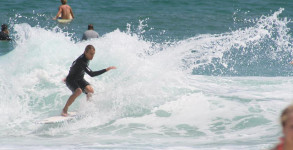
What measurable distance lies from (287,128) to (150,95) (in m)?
6.77

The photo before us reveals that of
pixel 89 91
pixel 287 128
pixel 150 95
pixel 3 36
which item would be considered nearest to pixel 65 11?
pixel 3 36

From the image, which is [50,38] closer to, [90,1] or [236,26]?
[236,26]

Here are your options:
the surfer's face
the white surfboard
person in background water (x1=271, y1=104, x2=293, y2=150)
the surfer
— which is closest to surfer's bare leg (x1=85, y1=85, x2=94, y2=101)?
the surfer

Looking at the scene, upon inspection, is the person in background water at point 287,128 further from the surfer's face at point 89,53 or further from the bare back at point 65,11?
the bare back at point 65,11

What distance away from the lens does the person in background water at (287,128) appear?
2.17 meters

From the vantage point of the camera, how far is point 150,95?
8969 millimetres

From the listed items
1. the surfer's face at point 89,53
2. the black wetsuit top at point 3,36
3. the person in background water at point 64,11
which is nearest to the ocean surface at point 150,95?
the surfer's face at point 89,53

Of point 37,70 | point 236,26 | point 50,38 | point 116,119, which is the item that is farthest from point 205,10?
point 116,119

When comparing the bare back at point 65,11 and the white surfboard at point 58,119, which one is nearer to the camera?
the white surfboard at point 58,119

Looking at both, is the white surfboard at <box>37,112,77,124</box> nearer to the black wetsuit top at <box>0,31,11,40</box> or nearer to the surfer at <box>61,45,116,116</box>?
the surfer at <box>61,45,116,116</box>

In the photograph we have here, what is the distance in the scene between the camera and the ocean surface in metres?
7.27

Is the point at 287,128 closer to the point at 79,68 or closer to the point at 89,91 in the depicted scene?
the point at 79,68

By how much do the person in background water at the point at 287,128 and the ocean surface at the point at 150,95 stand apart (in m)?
3.93

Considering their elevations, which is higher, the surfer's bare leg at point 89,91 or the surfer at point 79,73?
the surfer at point 79,73
